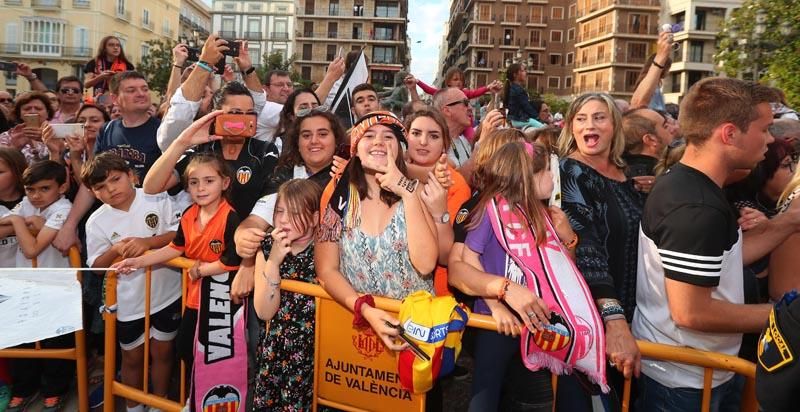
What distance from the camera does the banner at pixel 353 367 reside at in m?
2.44

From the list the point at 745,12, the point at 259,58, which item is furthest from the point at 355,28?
the point at 745,12

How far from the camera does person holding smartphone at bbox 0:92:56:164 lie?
491cm

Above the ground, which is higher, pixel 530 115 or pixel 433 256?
Result: pixel 530 115

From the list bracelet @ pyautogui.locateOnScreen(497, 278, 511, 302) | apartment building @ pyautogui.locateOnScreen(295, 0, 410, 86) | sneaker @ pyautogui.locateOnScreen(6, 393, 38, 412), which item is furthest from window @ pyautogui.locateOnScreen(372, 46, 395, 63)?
bracelet @ pyautogui.locateOnScreen(497, 278, 511, 302)

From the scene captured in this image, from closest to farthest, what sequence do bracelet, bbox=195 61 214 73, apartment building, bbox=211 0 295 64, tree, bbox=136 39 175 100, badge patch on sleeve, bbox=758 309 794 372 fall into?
badge patch on sleeve, bbox=758 309 794 372 < bracelet, bbox=195 61 214 73 < tree, bbox=136 39 175 100 < apartment building, bbox=211 0 295 64

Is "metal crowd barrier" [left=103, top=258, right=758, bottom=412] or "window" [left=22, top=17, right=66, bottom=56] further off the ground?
"window" [left=22, top=17, right=66, bottom=56]

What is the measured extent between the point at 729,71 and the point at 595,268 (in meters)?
11.3

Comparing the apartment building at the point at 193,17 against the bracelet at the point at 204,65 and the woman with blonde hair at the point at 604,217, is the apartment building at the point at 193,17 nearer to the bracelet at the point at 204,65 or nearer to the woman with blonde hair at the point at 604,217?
the bracelet at the point at 204,65

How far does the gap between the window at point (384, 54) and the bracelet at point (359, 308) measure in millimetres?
66143

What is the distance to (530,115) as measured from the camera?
704cm

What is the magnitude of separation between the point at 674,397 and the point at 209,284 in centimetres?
243

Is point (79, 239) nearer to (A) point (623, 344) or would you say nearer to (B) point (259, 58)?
(A) point (623, 344)

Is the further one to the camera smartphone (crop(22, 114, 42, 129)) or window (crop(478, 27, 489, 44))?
window (crop(478, 27, 489, 44))

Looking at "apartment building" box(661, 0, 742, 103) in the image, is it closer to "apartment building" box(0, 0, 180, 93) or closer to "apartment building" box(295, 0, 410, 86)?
"apartment building" box(295, 0, 410, 86)
